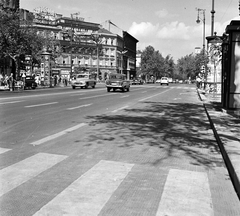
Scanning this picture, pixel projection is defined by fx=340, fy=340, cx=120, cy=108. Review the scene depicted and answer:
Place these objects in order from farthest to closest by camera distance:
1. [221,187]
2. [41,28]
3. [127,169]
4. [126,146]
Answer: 1. [41,28]
2. [126,146]
3. [127,169]
4. [221,187]

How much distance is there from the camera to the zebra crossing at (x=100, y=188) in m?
3.60

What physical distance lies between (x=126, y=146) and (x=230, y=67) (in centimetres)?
830

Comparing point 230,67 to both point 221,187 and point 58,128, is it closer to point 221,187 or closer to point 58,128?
point 58,128

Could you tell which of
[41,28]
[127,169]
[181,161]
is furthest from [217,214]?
[41,28]

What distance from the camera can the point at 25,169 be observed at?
197 inches

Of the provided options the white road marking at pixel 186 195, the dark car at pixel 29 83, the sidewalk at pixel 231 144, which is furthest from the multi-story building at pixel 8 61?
the white road marking at pixel 186 195

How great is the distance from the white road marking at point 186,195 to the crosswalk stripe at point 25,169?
1.84m

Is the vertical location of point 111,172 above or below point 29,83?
below

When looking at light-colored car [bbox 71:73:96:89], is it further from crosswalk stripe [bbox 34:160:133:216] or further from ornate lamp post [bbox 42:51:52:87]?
crosswalk stripe [bbox 34:160:133:216]

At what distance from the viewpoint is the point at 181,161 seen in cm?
582

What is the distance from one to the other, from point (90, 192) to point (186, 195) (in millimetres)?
1156

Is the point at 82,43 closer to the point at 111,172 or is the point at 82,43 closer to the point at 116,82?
the point at 116,82

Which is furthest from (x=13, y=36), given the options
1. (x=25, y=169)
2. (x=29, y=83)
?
(x=25, y=169)

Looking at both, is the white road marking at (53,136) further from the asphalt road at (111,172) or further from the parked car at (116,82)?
the parked car at (116,82)
